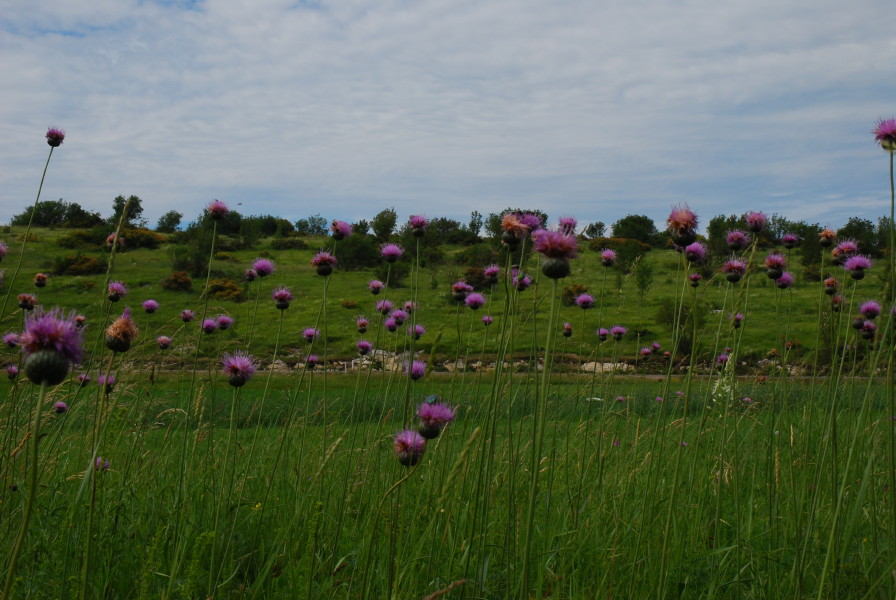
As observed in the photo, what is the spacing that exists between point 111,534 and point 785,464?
385 cm

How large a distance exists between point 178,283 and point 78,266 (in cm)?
888

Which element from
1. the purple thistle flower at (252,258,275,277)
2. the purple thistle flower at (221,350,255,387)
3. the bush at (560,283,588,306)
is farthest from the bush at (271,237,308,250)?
the purple thistle flower at (221,350,255,387)

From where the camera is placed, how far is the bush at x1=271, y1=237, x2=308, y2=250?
5865cm

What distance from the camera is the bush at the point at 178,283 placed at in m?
36.4

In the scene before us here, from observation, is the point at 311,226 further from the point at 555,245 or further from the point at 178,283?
the point at 555,245

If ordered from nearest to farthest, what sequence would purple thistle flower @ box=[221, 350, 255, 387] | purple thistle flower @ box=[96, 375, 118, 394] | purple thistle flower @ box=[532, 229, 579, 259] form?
purple thistle flower @ box=[532, 229, 579, 259], purple thistle flower @ box=[96, 375, 118, 394], purple thistle flower @ box=[221, 350, 255, 387]

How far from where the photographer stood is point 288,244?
196 ft

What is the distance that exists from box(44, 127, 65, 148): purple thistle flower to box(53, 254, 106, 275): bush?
40679 mm

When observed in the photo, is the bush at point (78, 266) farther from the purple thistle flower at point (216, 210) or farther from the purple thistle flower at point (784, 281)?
the purple thistle flower at point (784, 281)

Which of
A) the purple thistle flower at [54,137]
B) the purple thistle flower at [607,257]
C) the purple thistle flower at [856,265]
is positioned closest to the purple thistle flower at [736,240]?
the purple thistle flower at [856,265]

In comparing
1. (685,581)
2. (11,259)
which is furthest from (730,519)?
(11,259)

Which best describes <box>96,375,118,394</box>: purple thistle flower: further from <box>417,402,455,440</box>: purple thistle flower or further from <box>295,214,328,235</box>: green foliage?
<box>295,214,328,235</box>: green foliage

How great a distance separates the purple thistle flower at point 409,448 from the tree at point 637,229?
51647mm

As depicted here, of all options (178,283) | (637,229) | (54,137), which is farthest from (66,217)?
(54,137)
